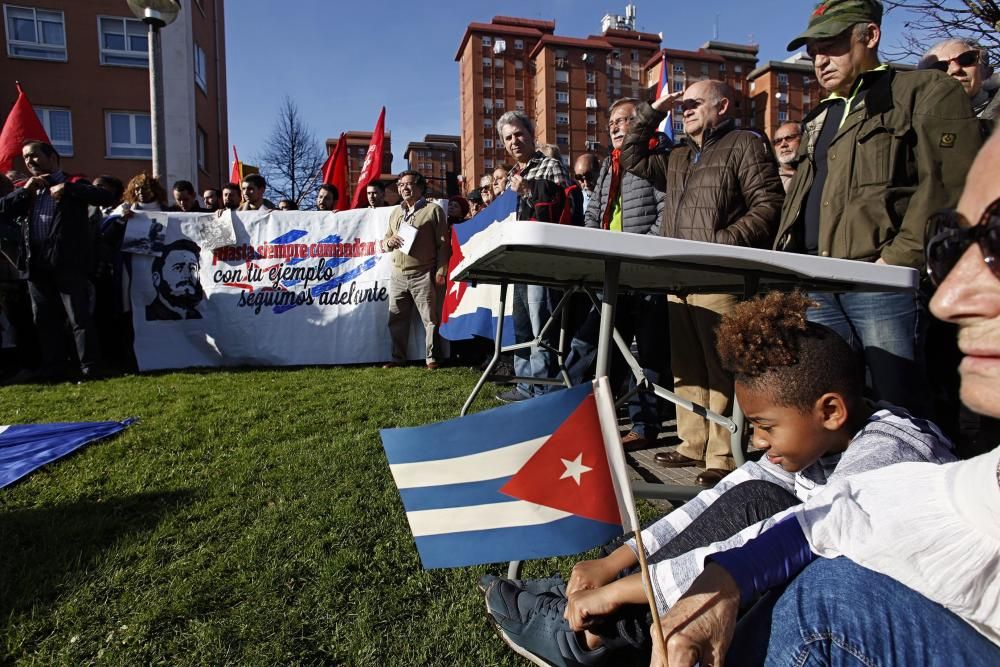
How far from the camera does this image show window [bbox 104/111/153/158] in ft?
70.7

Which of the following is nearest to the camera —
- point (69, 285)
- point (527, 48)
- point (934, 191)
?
point (934, 191)

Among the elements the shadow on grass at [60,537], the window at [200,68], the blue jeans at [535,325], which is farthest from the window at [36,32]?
the shadow on grass at [60,537]

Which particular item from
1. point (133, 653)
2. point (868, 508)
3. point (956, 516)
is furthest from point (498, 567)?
point (956, 516)

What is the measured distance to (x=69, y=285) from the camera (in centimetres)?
584

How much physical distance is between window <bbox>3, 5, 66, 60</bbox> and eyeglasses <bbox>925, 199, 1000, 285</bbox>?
90.7 ft

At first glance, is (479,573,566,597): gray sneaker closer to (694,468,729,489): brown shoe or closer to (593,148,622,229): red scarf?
(694,468,729,489): brown shoe

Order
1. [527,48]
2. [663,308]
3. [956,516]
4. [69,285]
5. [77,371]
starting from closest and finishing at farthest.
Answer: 1. [956,516]
2. [663,308]
3. [69,285]
4. [77,371]
5. [527,48]

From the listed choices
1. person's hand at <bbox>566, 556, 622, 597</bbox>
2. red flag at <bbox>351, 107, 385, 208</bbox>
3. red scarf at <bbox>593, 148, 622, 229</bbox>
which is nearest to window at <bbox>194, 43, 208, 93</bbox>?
red flag at <bbox>351, 107, 385, 208</bbox>

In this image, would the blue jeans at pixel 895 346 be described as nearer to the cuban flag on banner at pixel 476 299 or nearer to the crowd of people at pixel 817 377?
the crowd of people at pixel 817 377

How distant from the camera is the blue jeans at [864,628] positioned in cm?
84

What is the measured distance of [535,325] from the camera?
4.51m

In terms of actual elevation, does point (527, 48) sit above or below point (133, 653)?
above

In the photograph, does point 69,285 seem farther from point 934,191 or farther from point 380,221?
point 934,191

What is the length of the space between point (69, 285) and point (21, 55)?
71.5ft
